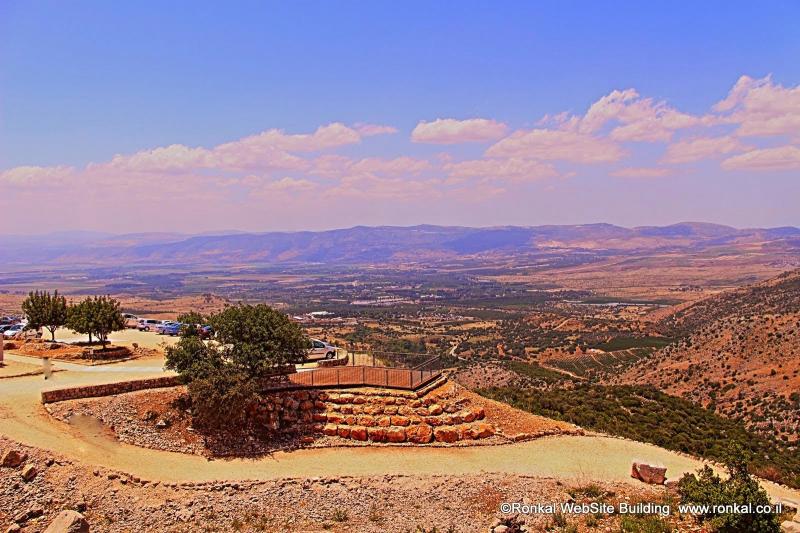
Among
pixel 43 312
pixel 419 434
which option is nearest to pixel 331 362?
pixel 419 434

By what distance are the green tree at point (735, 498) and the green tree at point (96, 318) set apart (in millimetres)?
32376

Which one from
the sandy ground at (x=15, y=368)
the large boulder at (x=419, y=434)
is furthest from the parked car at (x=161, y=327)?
the large boulder at (x=419, y=434)

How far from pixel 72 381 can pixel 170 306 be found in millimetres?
122175

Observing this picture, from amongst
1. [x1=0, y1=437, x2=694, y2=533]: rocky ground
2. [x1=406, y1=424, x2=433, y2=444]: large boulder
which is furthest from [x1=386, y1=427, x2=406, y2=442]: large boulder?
[x1=0, y1=437, x2=694, y2=533]: rocky ground

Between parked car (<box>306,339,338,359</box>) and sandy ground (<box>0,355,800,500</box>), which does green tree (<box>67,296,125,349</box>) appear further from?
parked car (<box>306,339,338,359</box>)

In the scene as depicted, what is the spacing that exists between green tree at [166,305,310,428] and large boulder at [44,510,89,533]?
23.4ft

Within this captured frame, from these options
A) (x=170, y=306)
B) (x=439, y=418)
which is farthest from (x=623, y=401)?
(x=170, y=306)

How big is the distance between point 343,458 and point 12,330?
3389 cm

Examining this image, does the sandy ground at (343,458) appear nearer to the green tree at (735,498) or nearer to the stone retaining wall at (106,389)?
the stone retaining wall at (106,389)

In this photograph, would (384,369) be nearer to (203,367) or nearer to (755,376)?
(203,367)

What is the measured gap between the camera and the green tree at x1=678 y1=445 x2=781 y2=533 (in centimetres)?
1614

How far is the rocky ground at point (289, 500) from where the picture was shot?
19.5 m

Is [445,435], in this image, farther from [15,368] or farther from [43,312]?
[43,312]

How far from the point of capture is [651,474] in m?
22.3
